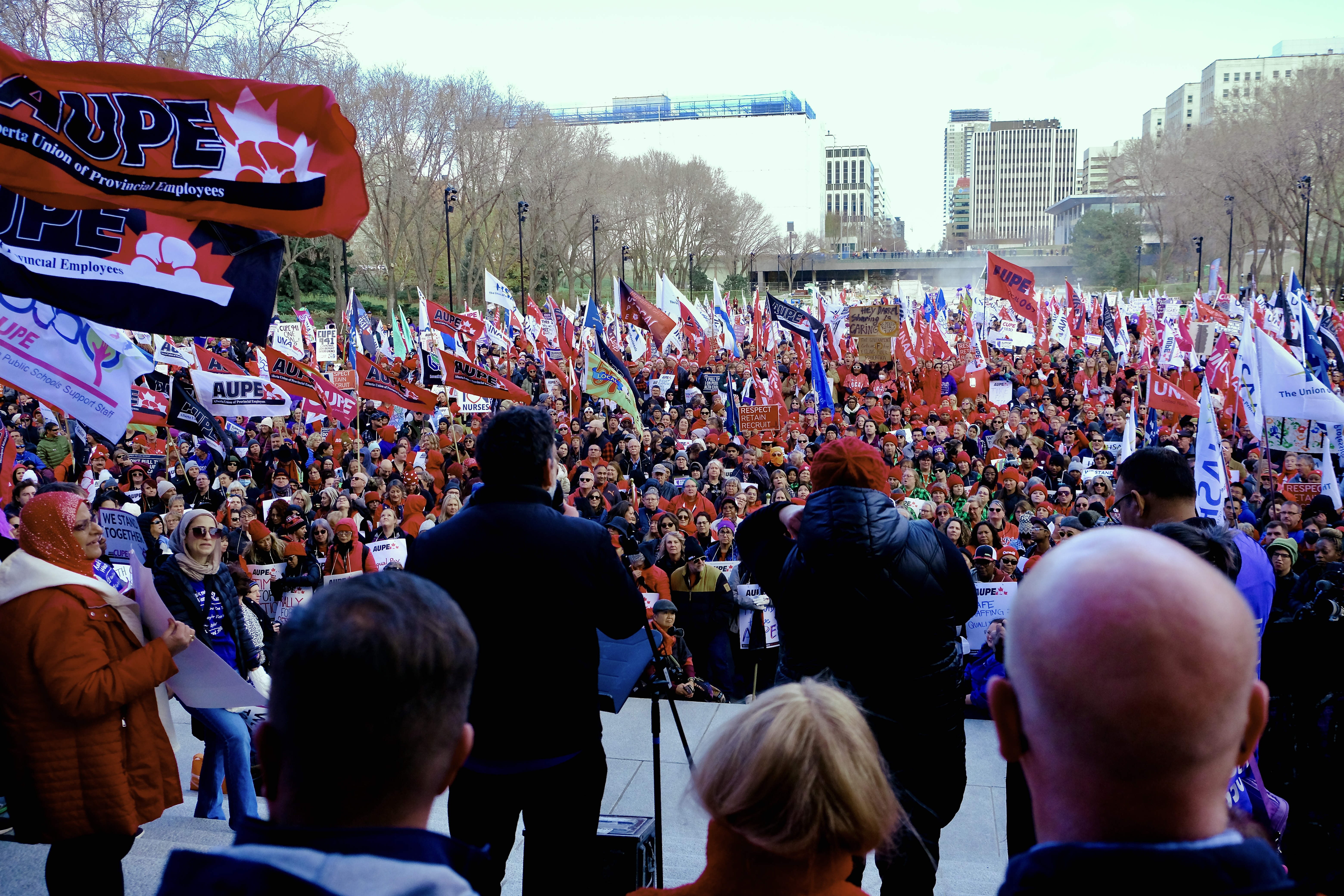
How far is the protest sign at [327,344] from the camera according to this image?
18.9m

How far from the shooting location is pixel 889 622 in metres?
2.80

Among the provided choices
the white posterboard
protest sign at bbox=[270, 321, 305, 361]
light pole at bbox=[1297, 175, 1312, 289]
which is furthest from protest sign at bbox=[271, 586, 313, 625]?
light pole at bbox=[1297, 175, 1312, 289]

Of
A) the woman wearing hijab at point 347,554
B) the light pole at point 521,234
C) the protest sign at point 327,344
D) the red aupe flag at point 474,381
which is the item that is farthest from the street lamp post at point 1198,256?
the woman wearing hijab at point 347,554

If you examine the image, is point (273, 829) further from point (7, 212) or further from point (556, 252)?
point (556, 252)

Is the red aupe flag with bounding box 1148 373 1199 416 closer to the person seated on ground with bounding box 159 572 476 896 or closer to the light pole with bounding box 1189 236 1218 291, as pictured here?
the person seated on ground with bounding box 159 572 476 896

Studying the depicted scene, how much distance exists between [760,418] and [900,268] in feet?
337

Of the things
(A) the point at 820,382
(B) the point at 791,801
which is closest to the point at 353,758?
(B) the point at 791,801

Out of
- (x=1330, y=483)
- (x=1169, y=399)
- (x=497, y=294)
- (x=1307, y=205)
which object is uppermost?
(x=1307, y=205)

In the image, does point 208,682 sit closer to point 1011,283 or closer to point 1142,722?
point 1142,722

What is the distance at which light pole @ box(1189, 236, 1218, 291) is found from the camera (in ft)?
156

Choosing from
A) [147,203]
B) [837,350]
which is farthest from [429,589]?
[837,350]

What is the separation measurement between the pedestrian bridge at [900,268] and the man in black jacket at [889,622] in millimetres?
95213

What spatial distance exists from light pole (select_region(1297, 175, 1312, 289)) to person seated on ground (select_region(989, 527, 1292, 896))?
46.4 meters

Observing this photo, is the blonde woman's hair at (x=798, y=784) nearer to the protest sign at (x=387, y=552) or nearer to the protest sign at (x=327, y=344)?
the protest sign at (x=387, y=552)
